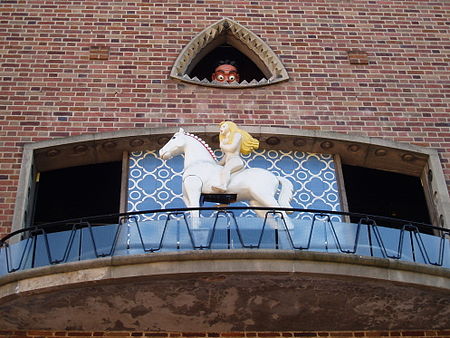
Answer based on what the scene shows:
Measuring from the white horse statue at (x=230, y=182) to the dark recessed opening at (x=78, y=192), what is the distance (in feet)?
8.20


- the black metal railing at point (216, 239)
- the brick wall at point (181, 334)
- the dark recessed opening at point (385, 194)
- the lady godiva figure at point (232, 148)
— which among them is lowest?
the brick wall at point (181, 334)

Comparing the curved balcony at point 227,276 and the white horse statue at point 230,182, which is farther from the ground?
the white horse statue at point 230,182

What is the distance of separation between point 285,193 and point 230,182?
2.11 feet

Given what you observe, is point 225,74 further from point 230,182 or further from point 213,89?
point 230,182

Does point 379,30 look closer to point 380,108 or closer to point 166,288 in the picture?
point 380,108

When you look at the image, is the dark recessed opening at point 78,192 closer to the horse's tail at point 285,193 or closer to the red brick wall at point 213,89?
the red brick wall at point 213,89

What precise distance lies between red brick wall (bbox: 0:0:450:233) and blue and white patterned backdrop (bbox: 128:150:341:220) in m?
0.51

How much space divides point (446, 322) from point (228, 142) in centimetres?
318

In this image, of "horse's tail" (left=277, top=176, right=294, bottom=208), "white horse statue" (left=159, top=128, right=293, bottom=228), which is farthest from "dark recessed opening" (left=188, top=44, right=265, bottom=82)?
"horse's tail" (left=277, top=176, right=294, bottom=208)

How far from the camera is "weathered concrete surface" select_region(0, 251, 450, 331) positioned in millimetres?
10312

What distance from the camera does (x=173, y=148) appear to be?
1213cm

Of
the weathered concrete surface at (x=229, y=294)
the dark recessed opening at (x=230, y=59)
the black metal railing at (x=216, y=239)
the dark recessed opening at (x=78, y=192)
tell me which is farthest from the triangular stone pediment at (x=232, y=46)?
the weathered concrete surface at (x=229, y=294)

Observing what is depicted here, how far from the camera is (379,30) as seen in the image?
49.7 feet

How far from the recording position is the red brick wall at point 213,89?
1359 cm
